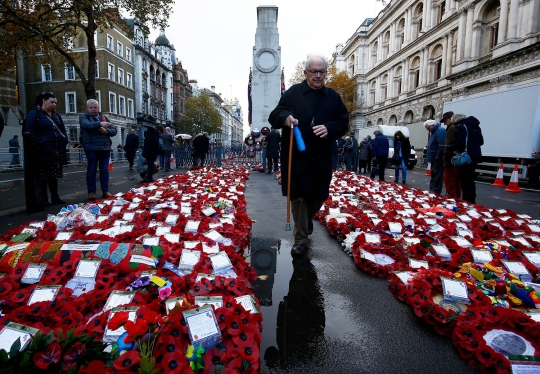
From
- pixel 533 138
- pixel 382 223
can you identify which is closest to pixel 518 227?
pixel 382 223

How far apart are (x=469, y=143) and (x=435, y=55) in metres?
37.0

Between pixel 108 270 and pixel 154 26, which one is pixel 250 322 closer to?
pixel 108 270

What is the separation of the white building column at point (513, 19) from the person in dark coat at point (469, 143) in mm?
23771

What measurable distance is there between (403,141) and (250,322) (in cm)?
1084

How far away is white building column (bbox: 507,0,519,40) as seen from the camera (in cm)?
2373

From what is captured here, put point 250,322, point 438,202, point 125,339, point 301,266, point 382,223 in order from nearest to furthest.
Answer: point 125,339
point 250,322
point 301,266
point 382,223
point 438,202

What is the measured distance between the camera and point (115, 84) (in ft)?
133

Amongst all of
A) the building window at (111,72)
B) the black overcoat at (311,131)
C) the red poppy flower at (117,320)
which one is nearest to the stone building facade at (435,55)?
the black overcoat at (311,131)

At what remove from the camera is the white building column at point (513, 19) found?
23.7 meters

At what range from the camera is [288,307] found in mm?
2543

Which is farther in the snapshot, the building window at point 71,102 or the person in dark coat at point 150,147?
the building window at point 71,102

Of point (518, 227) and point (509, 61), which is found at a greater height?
point (509, 61)

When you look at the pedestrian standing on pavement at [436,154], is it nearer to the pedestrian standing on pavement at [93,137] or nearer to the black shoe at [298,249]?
the black shoe at [298,249]

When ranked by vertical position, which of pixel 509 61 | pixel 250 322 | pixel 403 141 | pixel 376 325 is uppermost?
pixel 509 61
